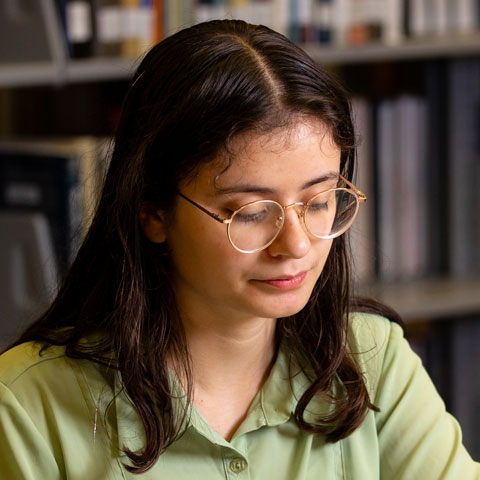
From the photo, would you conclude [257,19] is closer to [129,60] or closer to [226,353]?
[129,60]

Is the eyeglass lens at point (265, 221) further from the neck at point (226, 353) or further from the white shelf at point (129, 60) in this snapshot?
the white shelf at point (129, 60)

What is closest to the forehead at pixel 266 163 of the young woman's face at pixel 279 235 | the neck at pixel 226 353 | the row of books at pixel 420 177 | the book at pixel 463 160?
the young woman's face at pixel 279 235

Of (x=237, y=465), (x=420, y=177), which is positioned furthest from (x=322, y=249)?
(x=420, y=177)

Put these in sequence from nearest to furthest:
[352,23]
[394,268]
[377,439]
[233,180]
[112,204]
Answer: [233,180] → [112,204] → [377,439] → [352,23] → [394,268]

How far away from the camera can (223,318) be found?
1.20 m

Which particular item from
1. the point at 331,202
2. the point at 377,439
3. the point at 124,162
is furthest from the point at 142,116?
the point at 377,439

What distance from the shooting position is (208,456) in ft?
3.88

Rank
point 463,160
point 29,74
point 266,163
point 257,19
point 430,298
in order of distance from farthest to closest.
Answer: point 463,160
point 430,298
point 257,19
point 29,74
point 266,163

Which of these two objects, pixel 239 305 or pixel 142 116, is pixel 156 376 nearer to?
pixel 239 305

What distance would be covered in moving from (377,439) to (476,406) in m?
1.04

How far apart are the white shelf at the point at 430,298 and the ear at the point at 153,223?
0.92 metres

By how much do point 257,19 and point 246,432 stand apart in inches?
40.1

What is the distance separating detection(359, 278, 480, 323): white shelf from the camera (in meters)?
2.05

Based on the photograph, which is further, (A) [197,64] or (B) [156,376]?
(B) [156,376]
